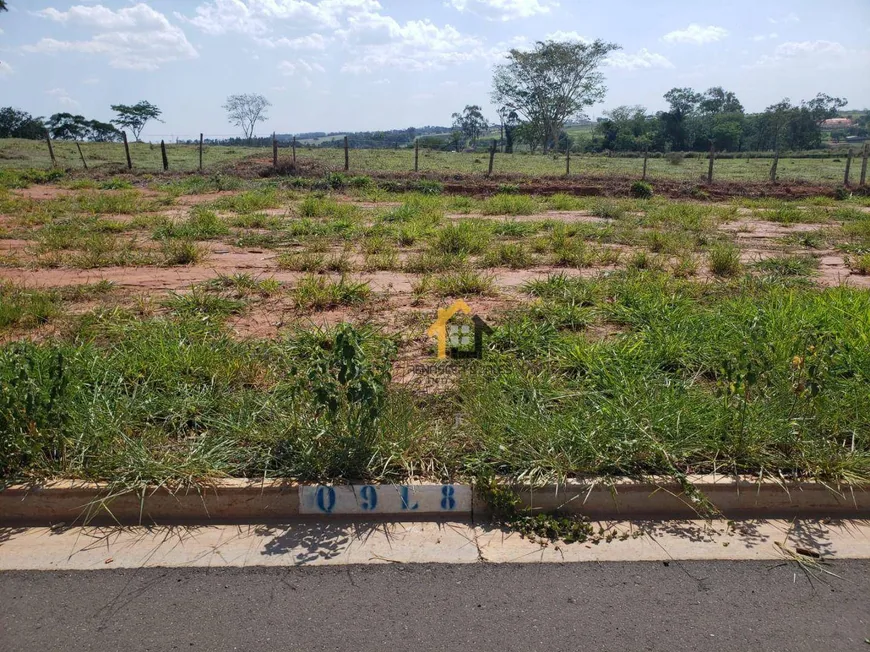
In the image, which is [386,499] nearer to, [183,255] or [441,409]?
[441,409]

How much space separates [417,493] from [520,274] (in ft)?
17.1

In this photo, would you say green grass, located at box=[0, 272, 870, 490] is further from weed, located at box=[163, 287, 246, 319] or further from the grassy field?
the grassy field

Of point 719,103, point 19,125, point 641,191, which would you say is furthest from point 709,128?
point 19,125

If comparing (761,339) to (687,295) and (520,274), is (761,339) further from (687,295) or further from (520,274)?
(520,274)

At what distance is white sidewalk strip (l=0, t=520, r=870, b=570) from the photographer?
313 cm

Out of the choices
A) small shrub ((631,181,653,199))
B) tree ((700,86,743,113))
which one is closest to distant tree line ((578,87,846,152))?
tree ((700,86,743,113))

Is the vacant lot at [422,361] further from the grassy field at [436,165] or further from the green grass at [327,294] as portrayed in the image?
the grassy field at [436,165]

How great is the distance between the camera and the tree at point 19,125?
50.6 metres

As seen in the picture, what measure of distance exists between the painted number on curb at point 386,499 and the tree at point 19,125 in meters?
57.1

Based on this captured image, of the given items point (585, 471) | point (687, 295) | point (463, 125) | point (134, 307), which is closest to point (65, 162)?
point (134, 307)

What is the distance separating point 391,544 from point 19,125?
2403 inches

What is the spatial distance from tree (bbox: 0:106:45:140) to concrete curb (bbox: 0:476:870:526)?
56.4m

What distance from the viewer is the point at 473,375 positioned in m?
4.68

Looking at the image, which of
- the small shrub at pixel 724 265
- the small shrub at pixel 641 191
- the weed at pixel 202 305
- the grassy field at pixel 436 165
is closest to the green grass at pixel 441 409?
the weed at pixel 202 305
